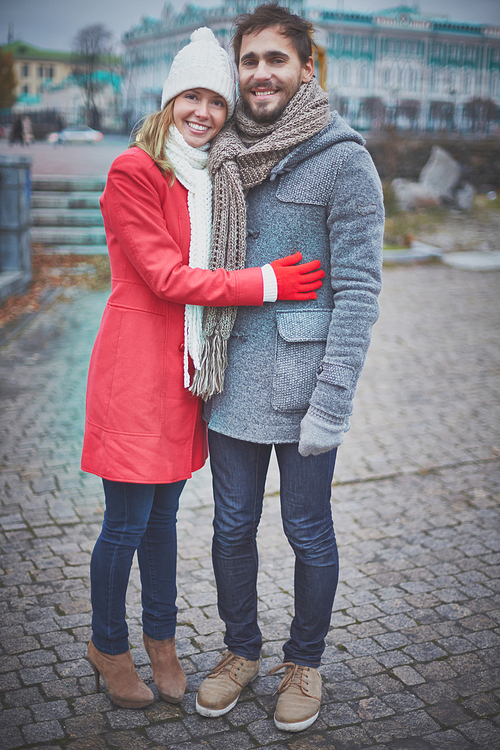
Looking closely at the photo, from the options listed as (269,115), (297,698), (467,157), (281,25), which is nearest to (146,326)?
(269,115)

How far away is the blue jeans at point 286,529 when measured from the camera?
→ 7.06ft

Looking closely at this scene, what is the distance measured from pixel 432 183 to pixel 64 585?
59.0 ft

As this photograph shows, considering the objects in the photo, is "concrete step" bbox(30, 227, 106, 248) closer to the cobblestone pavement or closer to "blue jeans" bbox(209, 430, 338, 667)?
the cobblestone pavement

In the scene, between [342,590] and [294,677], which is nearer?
[294,677]

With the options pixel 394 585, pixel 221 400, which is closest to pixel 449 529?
pixel 394 585

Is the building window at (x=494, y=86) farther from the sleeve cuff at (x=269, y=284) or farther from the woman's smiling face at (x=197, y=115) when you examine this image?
the sleeve cuff at (x=269, y=284)

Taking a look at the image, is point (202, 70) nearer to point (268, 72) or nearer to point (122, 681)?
point (268, 72)

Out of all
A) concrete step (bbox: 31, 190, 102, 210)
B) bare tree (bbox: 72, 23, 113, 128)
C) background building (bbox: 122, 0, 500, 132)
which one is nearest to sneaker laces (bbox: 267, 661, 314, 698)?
concrete step (bbox: 31, 190, 102, 210)

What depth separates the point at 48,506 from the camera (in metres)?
3.75

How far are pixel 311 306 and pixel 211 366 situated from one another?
361 millimetres

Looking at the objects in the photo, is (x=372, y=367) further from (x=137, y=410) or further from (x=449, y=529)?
(x=137, y=410)

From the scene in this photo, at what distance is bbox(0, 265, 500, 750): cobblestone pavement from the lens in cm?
221

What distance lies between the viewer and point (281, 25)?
6.51ft

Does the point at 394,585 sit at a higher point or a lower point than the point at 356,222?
lower
